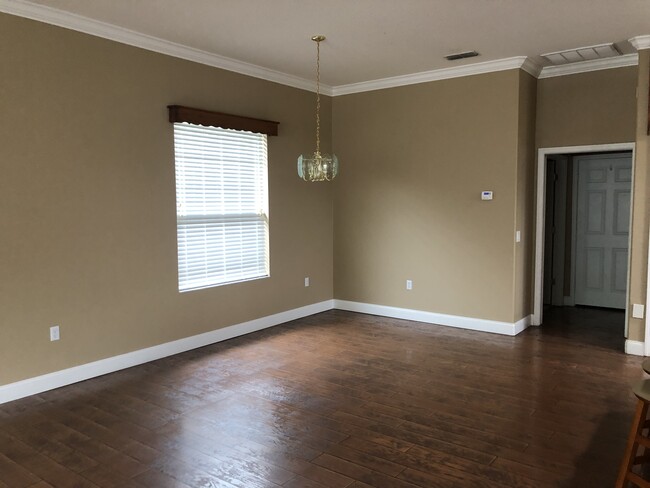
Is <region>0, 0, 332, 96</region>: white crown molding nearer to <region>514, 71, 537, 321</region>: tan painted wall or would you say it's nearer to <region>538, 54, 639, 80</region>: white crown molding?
<region>514, 71, 537, 321</region>: tan painted wall

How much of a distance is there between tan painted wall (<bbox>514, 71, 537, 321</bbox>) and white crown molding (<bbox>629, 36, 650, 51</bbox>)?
998mm

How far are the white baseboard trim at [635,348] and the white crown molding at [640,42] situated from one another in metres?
2.61

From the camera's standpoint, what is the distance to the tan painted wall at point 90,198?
3576 millimetres

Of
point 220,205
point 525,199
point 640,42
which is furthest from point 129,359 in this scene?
point 640,42

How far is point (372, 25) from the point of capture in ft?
13.1

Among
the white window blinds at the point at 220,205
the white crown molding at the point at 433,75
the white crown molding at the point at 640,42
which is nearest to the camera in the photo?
the white crown molding at the point at 640,42

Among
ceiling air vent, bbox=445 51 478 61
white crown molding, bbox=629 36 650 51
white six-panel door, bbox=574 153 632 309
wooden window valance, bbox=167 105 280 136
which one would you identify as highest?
ceiling air vent, bbox=445 51 478 61

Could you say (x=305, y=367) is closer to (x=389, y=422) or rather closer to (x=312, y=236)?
(x=389, y=422)

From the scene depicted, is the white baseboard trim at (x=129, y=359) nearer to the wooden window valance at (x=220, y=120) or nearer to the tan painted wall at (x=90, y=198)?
the tan painted wall at (x=90, y=198)

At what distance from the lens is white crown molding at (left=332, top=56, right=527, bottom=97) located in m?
5.06

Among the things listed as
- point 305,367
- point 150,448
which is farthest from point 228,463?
point 305,367

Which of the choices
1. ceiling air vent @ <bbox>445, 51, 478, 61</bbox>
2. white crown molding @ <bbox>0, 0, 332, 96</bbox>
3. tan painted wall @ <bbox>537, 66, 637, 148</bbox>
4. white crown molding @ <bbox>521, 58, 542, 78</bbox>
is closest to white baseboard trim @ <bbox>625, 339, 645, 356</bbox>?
tan painted wall @ <bbox>537, 66, 637, 148</bbox>

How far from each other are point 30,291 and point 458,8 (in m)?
3.69

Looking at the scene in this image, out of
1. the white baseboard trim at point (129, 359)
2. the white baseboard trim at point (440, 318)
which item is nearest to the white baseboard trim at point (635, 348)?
the white baseboard trim at point (440, 318)
